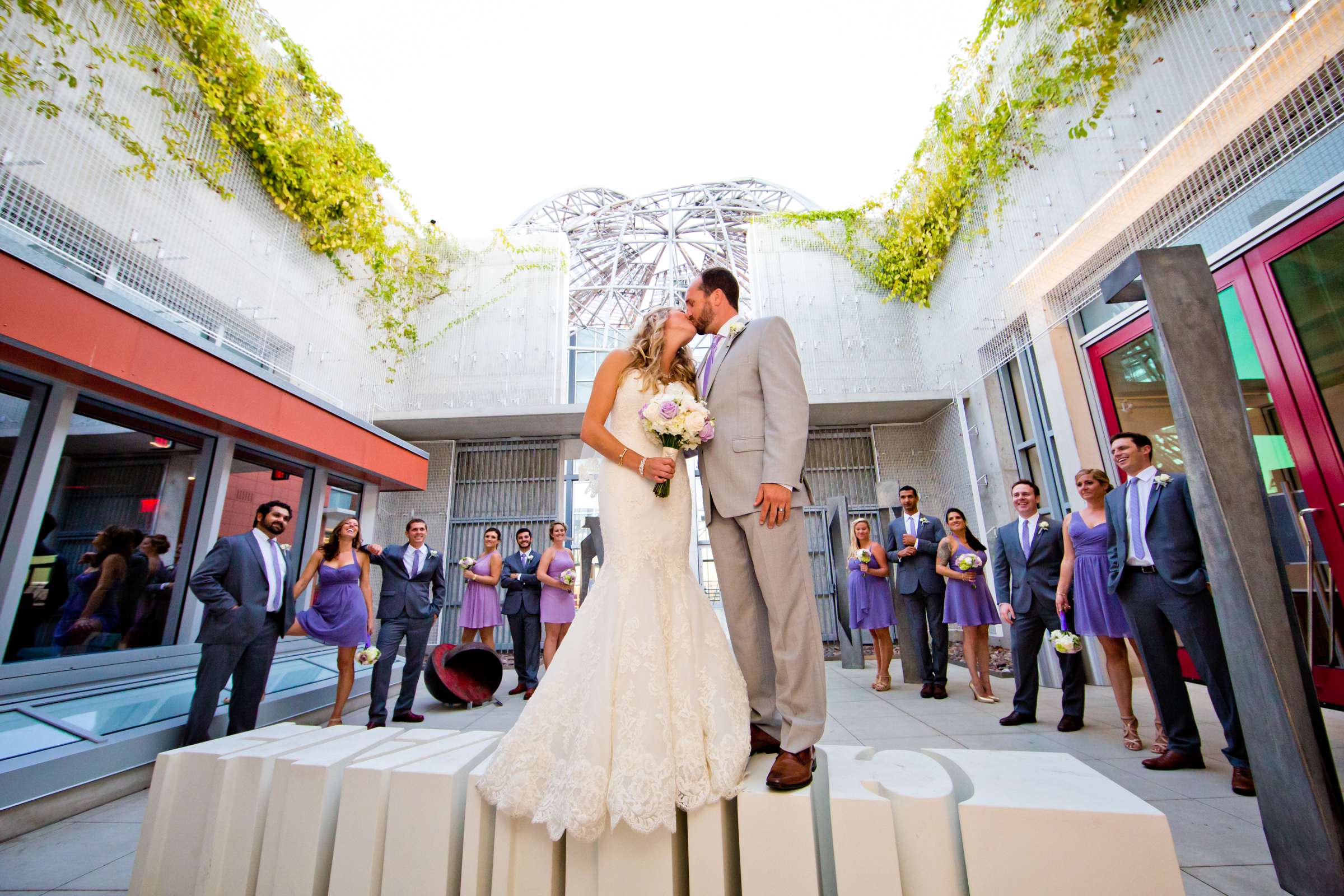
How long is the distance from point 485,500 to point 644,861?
9.74 metres

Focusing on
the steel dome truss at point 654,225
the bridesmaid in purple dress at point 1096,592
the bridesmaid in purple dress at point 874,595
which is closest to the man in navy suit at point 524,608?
the bridesmaid in purple dress at point 874,595

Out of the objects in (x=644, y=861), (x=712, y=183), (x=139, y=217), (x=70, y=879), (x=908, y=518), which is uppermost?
(x=712, y=183)

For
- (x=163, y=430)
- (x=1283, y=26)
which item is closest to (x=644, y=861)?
(x=1283, y=26)

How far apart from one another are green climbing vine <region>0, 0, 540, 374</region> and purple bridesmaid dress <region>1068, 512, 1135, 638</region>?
28.8 feet

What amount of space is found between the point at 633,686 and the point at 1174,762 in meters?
3.20

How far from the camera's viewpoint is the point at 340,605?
4.47m

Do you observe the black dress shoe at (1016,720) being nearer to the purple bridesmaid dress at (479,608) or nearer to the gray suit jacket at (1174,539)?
the gray suit jacket at (1174,539)

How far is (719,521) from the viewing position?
1.95 m

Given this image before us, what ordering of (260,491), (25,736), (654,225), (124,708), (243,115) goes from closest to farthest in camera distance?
(25,736)
(124,708)
(260,491)
(243,115)
(654,225)

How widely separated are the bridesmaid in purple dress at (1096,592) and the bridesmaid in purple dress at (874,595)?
196 centimetres

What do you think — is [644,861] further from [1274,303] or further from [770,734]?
[1274,303]

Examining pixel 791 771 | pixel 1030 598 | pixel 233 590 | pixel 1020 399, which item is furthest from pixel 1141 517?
pixel 233 590

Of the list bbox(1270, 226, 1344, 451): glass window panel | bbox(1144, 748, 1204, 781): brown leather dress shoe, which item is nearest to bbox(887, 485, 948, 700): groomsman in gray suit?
bbox(1144, 748, 1204, 781): brown leather dress shoe

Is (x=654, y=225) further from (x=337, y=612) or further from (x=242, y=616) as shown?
(x=242, y=616)
